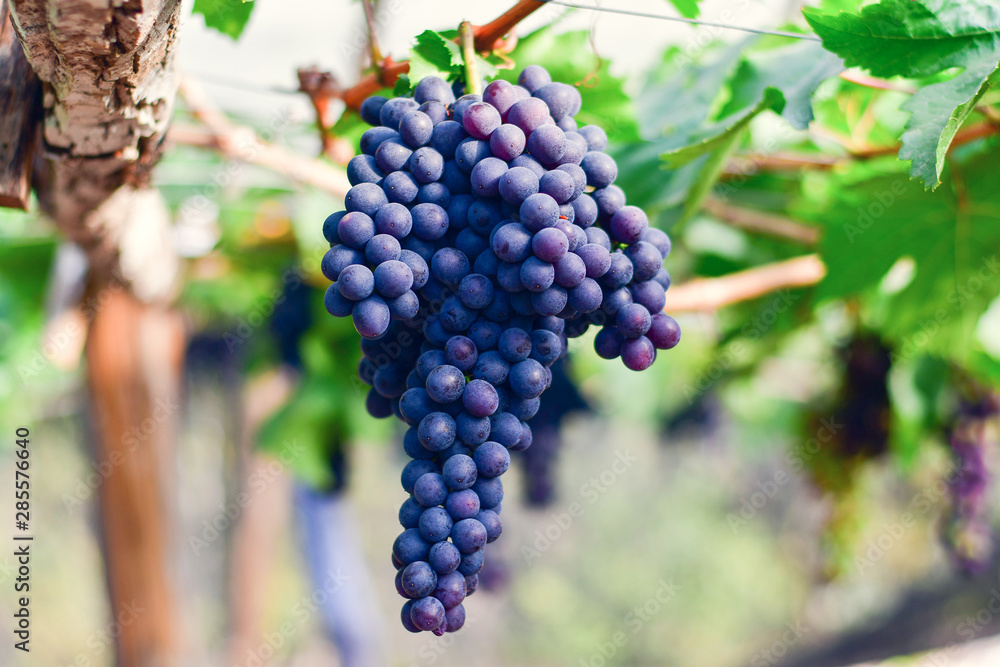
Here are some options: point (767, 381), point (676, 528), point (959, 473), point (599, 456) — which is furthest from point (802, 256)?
point (676, 528)

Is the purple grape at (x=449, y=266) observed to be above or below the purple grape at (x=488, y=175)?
below

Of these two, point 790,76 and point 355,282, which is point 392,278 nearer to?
point 355,282

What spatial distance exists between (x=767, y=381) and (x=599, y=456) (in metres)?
3.90

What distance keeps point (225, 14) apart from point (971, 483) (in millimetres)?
1750

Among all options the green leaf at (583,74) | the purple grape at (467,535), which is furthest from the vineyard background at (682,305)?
the purple grape at (467,535)

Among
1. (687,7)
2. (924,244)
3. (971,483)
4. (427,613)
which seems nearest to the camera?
(427,613)

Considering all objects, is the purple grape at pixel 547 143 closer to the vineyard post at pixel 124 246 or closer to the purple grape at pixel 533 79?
the purple grape at pixel 533 79

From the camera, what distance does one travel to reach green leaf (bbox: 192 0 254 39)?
70cm

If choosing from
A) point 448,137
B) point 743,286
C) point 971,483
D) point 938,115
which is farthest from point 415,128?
point 971,483

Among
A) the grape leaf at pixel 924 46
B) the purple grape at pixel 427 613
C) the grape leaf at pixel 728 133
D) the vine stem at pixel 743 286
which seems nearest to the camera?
the purple grape at pixel 427 613

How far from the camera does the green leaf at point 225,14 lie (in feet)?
2.30

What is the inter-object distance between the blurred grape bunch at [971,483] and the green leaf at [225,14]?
1629mm

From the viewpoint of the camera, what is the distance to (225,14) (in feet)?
2.38

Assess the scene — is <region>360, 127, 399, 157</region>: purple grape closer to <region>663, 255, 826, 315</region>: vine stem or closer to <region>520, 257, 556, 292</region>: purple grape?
<region>520, 257, 556, 292</region>: purple grape
